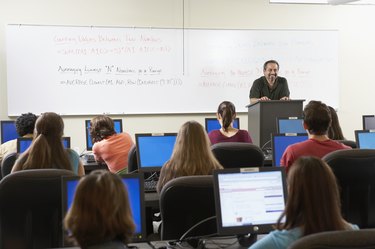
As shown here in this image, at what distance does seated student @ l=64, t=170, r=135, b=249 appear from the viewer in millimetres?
1640

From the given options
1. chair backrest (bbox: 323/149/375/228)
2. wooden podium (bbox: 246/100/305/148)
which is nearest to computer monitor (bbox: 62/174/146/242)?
chair backrest (bbox: 323/149/375/228)

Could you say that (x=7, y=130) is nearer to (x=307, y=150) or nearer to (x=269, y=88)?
(x=269, y=88)

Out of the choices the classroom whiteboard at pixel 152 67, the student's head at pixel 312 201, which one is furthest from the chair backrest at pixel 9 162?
the classroom whiteboard at pixel 152 67

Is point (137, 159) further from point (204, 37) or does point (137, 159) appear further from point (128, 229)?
point (204, 37)

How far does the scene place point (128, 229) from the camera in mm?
1701

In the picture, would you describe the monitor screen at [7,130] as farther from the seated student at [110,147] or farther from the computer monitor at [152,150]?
the computer monitor at [152,150]

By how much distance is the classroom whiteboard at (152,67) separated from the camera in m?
6.94

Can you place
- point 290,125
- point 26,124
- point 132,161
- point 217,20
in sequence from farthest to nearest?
point 217,20 → point 290,125 → point 26,124 → point 132,161

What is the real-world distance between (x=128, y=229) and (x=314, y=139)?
2.01 m

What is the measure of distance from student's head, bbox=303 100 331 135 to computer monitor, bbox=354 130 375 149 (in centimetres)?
106

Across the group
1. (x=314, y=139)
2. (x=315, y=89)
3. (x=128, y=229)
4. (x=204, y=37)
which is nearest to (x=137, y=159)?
(x=314, y=139)

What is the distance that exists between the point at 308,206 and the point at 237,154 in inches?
93.2

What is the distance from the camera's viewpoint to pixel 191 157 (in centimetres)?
318

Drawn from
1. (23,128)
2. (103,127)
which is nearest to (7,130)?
(23,128)
